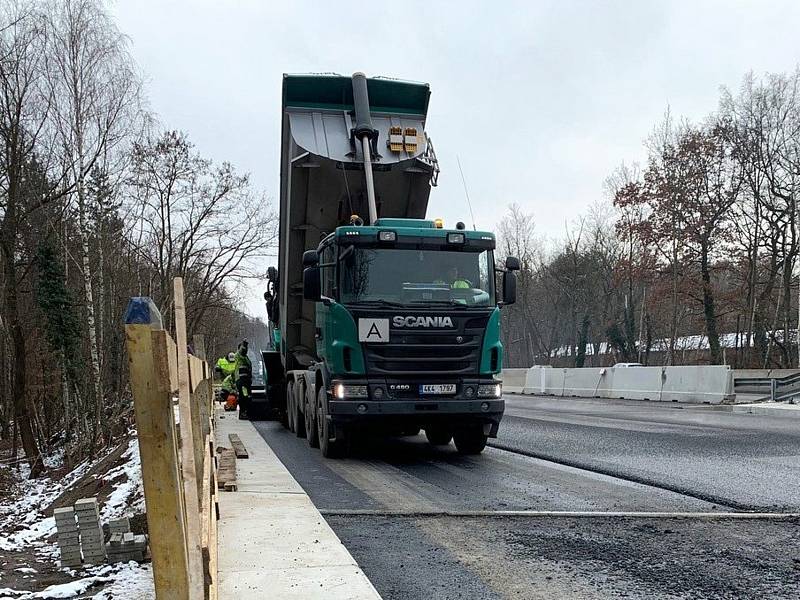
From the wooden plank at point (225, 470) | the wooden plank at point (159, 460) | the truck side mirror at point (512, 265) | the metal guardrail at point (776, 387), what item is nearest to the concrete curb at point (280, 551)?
the wooden plank at point (225, 470)

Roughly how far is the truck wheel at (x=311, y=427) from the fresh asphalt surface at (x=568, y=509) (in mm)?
319

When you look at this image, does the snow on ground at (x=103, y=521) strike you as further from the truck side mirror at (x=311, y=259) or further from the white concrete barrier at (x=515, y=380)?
the white concrete barrier at (x=515, y=380)

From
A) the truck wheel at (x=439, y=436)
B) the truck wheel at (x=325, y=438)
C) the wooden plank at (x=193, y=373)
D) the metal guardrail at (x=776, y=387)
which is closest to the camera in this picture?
the wooden plank at (x=193, y=373)

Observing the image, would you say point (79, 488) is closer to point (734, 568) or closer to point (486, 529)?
point (486, 529)

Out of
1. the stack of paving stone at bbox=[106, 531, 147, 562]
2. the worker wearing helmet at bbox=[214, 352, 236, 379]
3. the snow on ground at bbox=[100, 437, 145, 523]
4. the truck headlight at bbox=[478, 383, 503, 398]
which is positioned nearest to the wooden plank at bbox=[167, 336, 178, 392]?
the stack of paving stone at bbox=[106, 531, 147, 562]

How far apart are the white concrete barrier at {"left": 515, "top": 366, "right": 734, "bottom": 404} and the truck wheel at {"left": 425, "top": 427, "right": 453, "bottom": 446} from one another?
12.2 metres

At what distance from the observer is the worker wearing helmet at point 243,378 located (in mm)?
16906

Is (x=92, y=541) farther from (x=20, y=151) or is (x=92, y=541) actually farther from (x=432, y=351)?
(x=20, y=151)

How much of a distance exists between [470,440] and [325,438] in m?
1.98

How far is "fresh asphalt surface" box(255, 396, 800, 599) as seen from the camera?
4199 millimetres

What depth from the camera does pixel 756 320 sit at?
3747cm

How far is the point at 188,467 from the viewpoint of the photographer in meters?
2.65

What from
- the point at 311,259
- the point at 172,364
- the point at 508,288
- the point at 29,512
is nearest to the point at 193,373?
the point at 172,364

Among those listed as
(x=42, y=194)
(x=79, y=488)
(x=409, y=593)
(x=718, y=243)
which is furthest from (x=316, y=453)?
(x=718, y=243)
